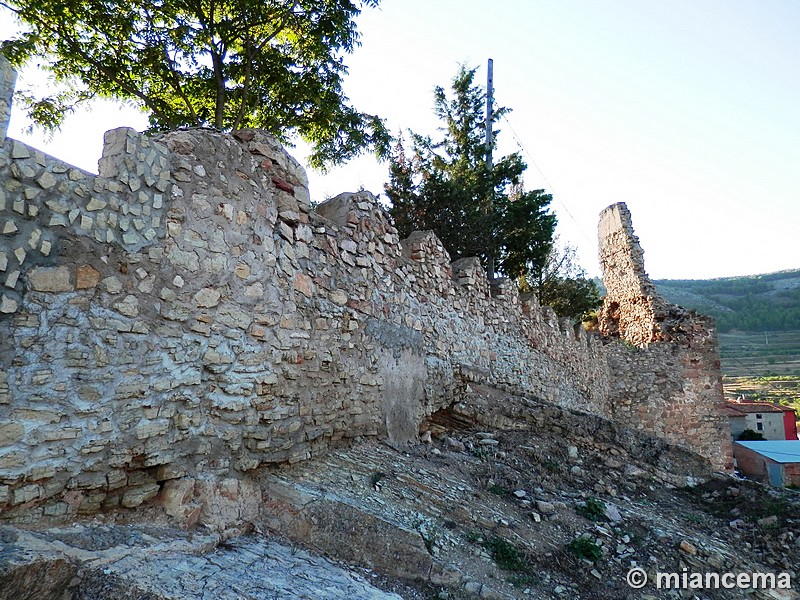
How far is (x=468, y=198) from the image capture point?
1157 centimetres

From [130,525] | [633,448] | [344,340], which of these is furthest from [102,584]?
[633,448]

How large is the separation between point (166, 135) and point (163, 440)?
6.11 feet

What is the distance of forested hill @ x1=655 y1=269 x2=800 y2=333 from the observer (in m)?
51.5

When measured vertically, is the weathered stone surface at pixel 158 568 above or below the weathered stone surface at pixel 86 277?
below

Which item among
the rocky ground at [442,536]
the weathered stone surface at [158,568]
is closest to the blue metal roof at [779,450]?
the rocky ground at [442,536]

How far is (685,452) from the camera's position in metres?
6.06

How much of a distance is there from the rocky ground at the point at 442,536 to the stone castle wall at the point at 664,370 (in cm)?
899

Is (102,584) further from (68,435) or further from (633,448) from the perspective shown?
(633,448)

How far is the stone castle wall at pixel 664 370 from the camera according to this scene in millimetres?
13617

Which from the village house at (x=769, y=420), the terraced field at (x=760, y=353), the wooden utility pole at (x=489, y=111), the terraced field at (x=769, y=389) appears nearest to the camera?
the wooden utility pole at (x=489, y=111)

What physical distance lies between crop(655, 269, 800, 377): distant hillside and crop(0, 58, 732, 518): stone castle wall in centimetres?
4985

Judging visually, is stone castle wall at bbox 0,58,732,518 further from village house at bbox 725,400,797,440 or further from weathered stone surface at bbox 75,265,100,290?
village house at bbox 725,400,797,440

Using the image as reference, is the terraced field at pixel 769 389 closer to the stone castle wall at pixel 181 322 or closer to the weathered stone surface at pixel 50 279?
the stone castle wall at pixel 181 322

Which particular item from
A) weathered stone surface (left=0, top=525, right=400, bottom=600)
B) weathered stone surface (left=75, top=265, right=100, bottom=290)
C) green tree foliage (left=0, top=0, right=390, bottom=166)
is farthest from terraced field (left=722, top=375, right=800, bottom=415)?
weathered stone surface (left=75, top=265, right=100, bottom=290)
